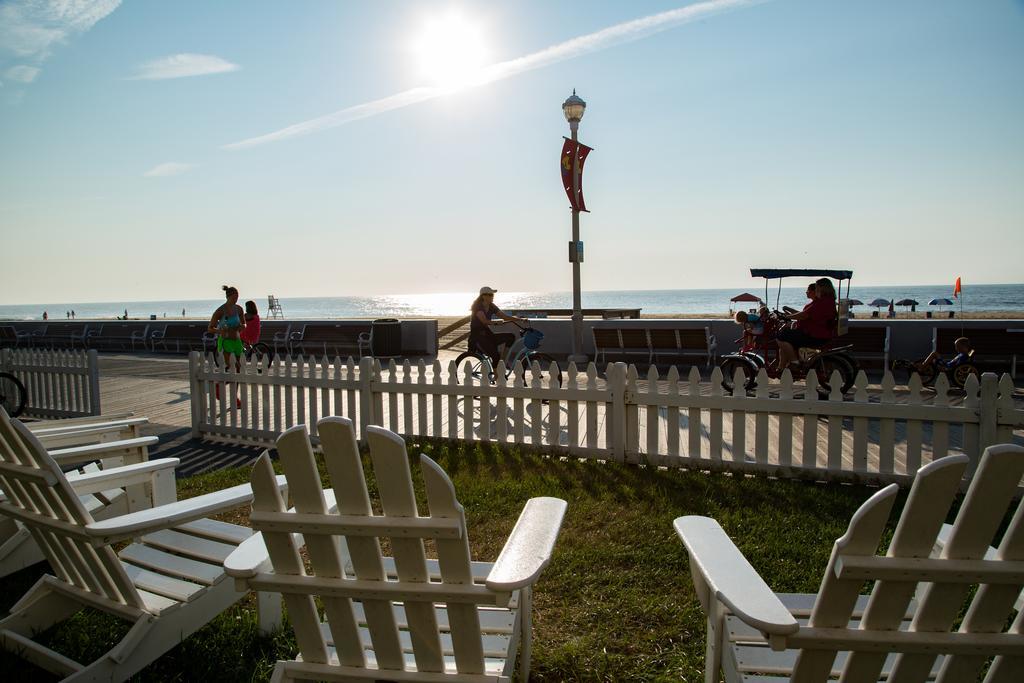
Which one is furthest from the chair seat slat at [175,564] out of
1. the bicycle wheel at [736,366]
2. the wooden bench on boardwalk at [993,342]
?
the wooden bench on boardwalk at [993,342]

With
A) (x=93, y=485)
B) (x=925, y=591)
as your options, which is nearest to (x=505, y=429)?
(x=93, y=485)

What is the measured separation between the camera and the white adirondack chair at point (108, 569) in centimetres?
233

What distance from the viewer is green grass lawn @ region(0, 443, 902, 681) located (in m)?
2.87

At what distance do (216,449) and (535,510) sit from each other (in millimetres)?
5875

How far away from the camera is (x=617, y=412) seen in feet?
19.1

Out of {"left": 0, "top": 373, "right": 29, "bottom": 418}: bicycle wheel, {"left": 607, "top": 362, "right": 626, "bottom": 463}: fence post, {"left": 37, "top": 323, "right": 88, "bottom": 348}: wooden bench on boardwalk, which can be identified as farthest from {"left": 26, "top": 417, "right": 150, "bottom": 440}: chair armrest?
{"left": 37, "top": 323, "right": 88, "bottom": 348}: wooden bench on boardwalk

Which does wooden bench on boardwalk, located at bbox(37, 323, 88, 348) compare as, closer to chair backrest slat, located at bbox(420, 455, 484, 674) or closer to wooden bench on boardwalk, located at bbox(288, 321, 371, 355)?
wooden bench on boardwalk, located at bbox(288, 321, 371, 355)

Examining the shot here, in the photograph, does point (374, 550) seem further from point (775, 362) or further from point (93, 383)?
point (775, 362)

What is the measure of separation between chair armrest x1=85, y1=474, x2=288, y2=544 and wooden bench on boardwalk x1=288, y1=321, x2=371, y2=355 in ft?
48.3

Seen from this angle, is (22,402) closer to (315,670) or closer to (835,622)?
(315,670)

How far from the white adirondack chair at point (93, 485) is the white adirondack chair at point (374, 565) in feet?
5.37

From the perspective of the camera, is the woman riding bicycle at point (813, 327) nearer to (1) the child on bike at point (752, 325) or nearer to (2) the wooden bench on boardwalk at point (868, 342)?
(1) the child on bike at point (752, 325)

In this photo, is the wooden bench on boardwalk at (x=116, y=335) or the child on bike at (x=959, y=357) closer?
the child on bike at (x=959, y=357)

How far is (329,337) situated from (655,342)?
9043 mm
